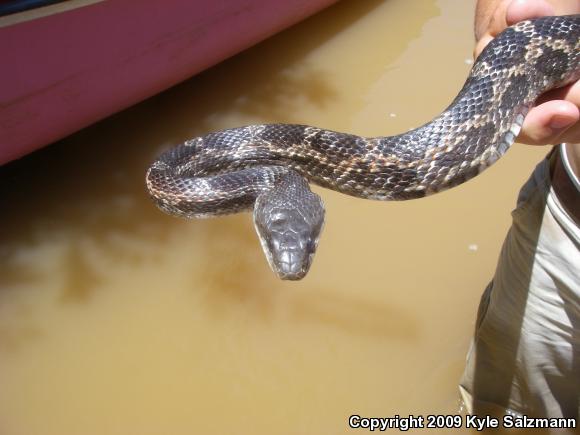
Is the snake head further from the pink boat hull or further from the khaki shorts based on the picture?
the pink boat hull

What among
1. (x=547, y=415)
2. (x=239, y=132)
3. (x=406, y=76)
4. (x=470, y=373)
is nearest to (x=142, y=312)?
(x=239, y=132)

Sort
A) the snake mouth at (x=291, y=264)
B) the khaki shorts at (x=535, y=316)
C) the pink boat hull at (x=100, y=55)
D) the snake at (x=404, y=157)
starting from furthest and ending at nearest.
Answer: the pink boat hull at (x=100, y=55)
the khaki shorts at (x=535, y=316)
the snake at (x=404, y=157)
the snake mouth at (x=291, y=264)

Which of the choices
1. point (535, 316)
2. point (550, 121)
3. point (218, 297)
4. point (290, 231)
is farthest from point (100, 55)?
point (535, 316)

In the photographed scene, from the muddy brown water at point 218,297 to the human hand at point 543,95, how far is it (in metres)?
2.17

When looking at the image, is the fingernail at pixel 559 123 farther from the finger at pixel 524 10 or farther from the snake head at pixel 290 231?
the snake head at pixel 290 231

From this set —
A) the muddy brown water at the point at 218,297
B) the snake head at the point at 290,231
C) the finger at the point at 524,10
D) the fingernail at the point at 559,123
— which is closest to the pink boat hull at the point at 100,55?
the muddy brown water at the point at 218,297

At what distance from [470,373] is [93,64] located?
393 centimetres

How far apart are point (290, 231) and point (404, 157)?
678 millimetres

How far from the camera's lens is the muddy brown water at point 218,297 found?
4.18 m

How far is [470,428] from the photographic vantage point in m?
4.03

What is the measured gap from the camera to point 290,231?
8.42 ft

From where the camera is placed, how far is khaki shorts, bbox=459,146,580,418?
9.45ft

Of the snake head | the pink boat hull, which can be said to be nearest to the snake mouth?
the snake head

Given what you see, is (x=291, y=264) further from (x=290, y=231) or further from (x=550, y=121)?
(x=550, y=121)
